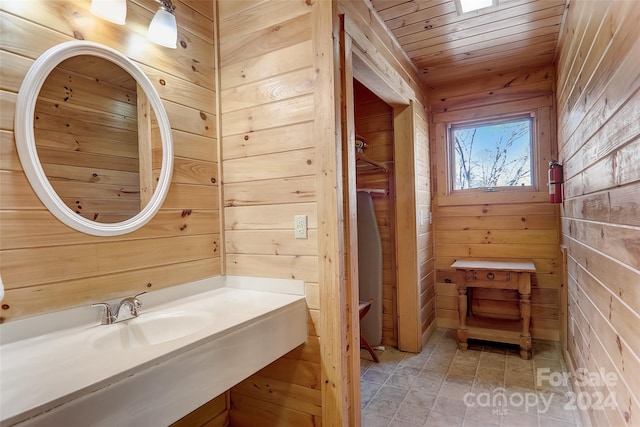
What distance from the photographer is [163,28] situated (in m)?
1.47

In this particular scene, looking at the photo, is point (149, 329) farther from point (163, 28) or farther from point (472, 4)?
point (472, 4)

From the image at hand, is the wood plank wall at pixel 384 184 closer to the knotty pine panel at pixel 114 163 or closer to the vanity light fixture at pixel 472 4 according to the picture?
the vanity light fixture at pixel 472 4

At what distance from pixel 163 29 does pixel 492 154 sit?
297 centimetres

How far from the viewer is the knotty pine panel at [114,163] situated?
110 centimetres

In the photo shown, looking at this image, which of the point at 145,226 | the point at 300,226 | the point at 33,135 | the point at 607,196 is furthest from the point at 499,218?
the point at 33,135

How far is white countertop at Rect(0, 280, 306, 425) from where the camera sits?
76 centimetres

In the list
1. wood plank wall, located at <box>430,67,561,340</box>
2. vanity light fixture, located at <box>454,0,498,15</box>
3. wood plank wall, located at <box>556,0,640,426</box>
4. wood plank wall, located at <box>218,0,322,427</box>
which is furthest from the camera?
wood plank wall, located at <box>430,67,561,340</box>

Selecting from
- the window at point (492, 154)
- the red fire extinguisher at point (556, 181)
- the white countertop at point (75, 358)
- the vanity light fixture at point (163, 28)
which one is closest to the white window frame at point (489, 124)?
the window at point (492, 154)

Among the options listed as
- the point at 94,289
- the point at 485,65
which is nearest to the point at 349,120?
the point at 94,289

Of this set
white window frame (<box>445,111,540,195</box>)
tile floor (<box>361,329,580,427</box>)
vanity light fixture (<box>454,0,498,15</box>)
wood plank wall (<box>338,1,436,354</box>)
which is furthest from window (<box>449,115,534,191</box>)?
tile floor (<box>361,329,580,427</box>)

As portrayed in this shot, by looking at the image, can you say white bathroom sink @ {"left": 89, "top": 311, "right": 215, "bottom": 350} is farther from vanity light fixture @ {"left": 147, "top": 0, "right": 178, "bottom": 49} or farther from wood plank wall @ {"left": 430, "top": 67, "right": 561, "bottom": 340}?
wood plank wall @ {"left": 430, "top": 67, "right": 561, "bottom": 340}

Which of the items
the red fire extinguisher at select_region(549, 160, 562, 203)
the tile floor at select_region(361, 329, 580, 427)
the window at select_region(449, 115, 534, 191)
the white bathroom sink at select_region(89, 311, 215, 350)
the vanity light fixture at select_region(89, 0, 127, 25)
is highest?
the vanity light fixture at select_region(89, 0, 127, 25)

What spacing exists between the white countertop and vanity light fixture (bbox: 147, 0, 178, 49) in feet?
3.70

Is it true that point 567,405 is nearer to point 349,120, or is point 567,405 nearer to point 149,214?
point 349,120
